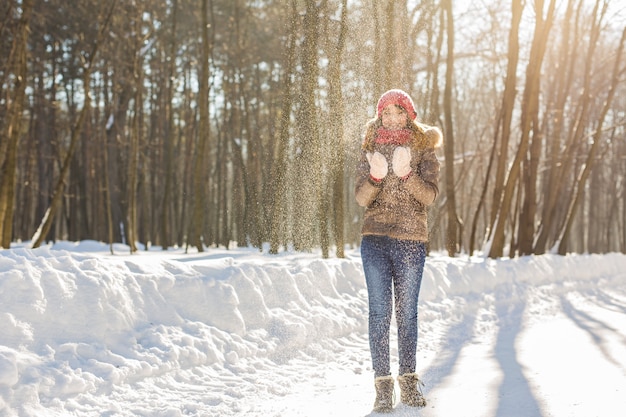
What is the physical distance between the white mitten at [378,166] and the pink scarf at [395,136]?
0.13m

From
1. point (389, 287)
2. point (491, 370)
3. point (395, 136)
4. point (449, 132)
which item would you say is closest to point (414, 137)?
point (395, 136)

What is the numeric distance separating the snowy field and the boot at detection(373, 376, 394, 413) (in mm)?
104

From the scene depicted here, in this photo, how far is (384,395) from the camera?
4156 millimetres

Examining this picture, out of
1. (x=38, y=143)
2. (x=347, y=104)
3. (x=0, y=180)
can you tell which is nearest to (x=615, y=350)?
(x=347, y=104)

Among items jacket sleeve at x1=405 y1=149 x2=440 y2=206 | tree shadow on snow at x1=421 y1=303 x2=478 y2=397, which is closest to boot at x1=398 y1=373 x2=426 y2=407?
tree shadow on snow at x1=421 y1=303 x2=478 y2=397

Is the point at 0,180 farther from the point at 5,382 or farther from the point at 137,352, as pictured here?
the point at 5,382

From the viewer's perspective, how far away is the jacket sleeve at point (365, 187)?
14.2 feet

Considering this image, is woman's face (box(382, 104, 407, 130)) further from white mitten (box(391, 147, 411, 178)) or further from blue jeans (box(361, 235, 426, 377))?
blue jeans (box(361, 235, 426, 377))

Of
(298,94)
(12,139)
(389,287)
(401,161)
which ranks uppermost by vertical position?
(298,94)

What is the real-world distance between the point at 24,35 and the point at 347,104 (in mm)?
6281

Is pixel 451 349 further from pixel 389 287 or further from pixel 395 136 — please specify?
pixel 395 136

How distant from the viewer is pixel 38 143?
955 inches

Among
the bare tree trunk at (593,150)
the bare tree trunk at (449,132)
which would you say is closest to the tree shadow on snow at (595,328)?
the bare tree trunk at (449,132)

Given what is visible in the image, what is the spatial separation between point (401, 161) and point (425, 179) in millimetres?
217
